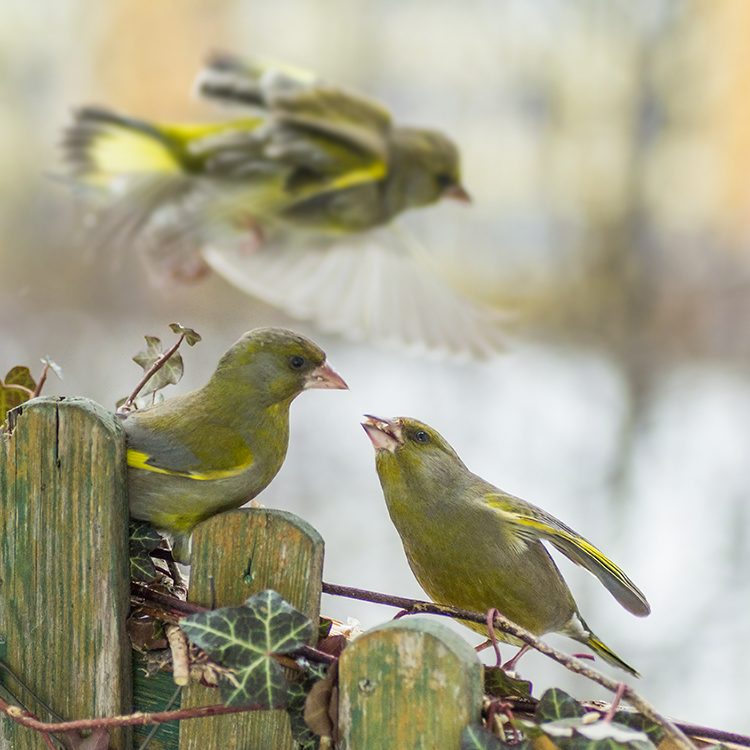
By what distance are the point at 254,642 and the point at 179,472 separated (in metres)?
0.15

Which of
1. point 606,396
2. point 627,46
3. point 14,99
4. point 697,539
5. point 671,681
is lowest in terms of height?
point 671,681

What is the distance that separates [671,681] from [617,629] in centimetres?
19

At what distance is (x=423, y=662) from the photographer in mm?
492

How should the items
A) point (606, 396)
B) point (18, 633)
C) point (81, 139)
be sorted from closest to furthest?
point (18, 633), point (81, 139), point (606, 396)

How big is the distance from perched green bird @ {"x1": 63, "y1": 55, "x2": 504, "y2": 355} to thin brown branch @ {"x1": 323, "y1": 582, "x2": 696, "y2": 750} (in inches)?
39.4

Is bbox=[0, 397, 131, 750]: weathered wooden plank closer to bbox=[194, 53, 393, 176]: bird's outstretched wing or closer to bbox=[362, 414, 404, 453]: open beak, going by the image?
bbox=[362, 414, 404, 453]: open beak

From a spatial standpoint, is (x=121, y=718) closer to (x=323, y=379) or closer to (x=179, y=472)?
(x=179, y=472)

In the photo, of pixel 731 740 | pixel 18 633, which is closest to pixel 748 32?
pixel 731 740

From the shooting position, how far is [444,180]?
1.63 metres

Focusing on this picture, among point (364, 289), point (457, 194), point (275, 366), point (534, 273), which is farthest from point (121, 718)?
point (534, 273)

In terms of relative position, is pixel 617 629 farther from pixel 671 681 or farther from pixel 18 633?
pixel 18 633

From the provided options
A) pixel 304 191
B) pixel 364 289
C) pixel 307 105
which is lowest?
pixel 364 289

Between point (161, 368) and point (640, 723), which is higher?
point (161, 368)

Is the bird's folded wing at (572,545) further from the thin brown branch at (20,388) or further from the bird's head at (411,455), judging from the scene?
the thin brown branch at (20,388)
